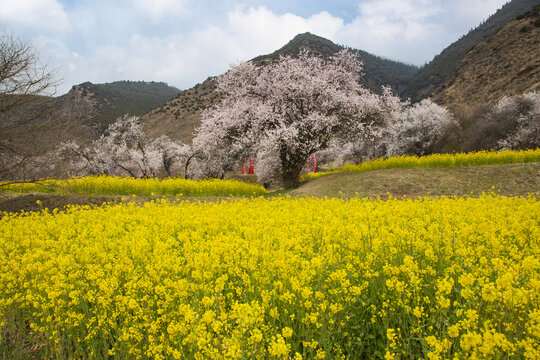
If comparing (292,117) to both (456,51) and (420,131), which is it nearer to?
(420,131)

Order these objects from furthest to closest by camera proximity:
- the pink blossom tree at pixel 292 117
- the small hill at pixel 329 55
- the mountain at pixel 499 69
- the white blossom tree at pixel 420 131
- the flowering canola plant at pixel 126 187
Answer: the small hill at pixel 329 55 → the mountain at pixel 499 69 → the white blossom tree at pixel 420 131 → the pink blossom tree at pixel 292 117 → the flowering canola plant at pixel 126 187

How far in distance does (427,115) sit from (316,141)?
70.4 ft

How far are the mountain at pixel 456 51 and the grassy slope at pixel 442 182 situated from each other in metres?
62.7

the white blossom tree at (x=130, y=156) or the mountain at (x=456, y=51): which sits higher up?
the mountain at (x=456, y=51)

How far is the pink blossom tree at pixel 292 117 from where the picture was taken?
66.1ft

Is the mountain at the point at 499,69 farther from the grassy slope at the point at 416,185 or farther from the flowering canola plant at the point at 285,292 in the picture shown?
the flowering canola plant at the point at 285,292

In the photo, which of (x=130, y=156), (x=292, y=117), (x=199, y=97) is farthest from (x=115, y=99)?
(x=292, y=117)

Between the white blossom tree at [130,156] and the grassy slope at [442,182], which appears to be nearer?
the grassy slope at [442,182]

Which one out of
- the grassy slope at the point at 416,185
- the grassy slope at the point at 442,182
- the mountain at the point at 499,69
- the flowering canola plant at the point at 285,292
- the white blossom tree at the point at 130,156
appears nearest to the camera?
the flowering canola plant at the point at 285,292

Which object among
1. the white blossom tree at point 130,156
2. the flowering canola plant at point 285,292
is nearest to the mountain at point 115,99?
the white blossom tree at point 130,156

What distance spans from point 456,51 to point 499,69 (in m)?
43.5

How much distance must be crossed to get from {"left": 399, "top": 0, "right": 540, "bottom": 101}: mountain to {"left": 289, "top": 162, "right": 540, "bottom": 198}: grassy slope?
206 feet

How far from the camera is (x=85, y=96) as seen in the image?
224 feet

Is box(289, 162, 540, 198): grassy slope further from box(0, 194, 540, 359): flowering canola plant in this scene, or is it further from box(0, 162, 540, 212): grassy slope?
box(0, 194, 540, 359): flowering canola plant
